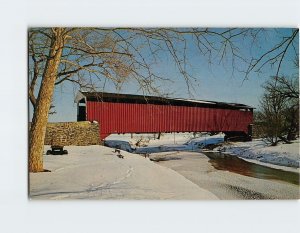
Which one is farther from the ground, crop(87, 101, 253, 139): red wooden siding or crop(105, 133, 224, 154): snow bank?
crop(87, 101, 253, 139): red wooden siding

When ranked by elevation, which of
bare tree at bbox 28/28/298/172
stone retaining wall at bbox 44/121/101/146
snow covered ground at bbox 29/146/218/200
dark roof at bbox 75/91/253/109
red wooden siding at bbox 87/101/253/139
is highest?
bare tree at bbox 28/28/298/172

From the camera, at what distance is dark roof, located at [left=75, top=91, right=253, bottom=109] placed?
2.67m

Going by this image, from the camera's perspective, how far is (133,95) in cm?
271

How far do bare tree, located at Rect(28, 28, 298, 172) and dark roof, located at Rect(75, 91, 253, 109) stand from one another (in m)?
0.06

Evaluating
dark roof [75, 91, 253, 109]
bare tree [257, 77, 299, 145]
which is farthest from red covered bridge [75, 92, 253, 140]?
bare tree [257, 77, 299, 145]

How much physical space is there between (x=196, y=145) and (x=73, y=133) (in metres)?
0.89

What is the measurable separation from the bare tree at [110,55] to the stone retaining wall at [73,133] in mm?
68

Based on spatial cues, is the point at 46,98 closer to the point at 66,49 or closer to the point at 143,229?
the point at 66,49

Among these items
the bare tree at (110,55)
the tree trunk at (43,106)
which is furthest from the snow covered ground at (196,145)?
the tree trunk at (43,106)

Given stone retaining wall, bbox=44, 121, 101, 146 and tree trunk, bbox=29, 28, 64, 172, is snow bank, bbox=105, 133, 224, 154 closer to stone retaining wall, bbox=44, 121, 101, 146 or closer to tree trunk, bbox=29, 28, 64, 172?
stone retaining wall, bbox=44, 121, 101, 146

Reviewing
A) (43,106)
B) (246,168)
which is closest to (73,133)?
(43,106)

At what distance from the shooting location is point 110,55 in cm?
271

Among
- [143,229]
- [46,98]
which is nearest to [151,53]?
[46,98]
